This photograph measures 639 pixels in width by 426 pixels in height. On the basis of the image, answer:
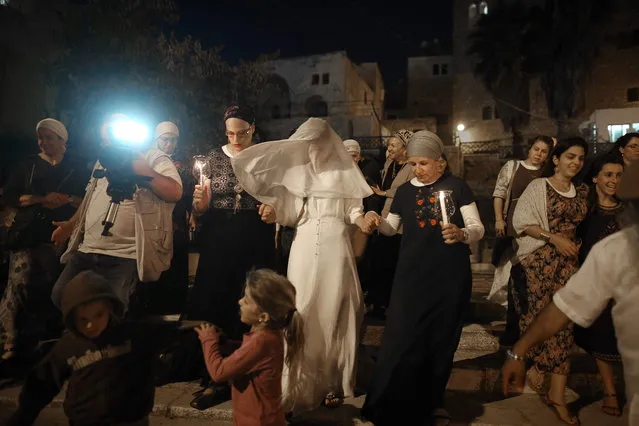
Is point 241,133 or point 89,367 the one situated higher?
point 241,133

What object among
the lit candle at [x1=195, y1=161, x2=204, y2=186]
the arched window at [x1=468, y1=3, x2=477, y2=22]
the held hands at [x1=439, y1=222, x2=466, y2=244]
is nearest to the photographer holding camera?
the lit candle at [x1=195, y1=161, x2=204, y2=186]

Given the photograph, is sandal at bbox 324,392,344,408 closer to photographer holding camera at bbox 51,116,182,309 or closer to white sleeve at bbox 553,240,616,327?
photographer holding camera at bbox 51,116,182,309

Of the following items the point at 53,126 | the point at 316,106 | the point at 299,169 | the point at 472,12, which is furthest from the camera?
the point at 472,12

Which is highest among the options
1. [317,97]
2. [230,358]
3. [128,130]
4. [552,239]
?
[317,97]

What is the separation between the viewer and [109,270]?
3457mm

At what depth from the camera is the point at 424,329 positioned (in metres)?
3.21

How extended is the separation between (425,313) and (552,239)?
4.38 ft

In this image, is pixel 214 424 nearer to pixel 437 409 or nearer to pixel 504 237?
pixel 437 409

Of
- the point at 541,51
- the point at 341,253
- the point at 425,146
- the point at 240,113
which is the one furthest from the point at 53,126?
the point at 541,51

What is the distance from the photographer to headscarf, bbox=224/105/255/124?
12.9 feet

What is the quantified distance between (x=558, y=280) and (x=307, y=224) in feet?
7.13

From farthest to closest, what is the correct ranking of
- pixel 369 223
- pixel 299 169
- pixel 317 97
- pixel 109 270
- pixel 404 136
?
1. pixel 317 97
2. pixel 404 136
3. pixel 299 169
4. pixel 109 270
5. pixel 369 223

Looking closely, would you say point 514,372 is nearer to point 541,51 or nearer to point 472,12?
point 541,51

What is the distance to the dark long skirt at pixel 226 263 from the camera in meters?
3.96
